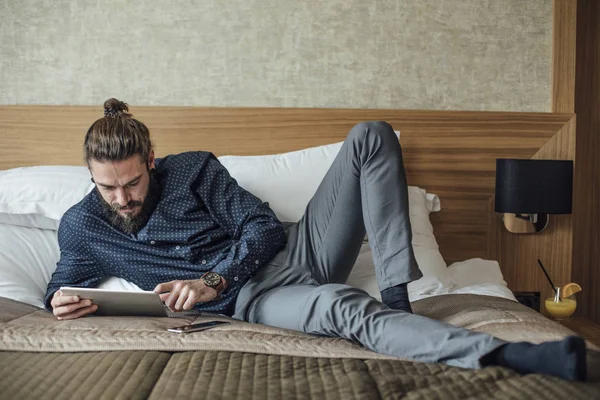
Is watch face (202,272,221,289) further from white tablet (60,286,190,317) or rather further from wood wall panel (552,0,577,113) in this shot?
wood wall panel (552,0,577,113)

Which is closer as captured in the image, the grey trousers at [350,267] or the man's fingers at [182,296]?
the grey trousers at [350,267]

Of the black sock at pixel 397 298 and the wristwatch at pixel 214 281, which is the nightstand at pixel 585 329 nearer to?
the black sock at pixel 397 298

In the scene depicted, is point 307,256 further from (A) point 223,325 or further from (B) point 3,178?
Answer: (B) point 3,178

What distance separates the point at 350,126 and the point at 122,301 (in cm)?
137

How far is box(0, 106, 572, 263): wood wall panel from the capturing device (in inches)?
103

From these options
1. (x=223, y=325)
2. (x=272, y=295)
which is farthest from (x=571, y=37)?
(x=223, y=325)

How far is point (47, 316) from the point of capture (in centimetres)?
173

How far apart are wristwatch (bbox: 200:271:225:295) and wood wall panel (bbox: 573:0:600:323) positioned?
1963 mm

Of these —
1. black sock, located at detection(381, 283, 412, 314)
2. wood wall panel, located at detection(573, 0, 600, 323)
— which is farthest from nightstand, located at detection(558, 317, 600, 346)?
black sock, located at detection(381, 283, 412, 314)

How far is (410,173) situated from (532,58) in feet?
2.43

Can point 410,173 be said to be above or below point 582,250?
above

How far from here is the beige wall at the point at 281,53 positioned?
266 centimetres

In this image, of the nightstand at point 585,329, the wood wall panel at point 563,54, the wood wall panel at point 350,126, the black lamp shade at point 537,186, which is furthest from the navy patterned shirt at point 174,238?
the wood wall panel at point 563,54

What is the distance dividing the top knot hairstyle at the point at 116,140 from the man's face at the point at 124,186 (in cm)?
2
